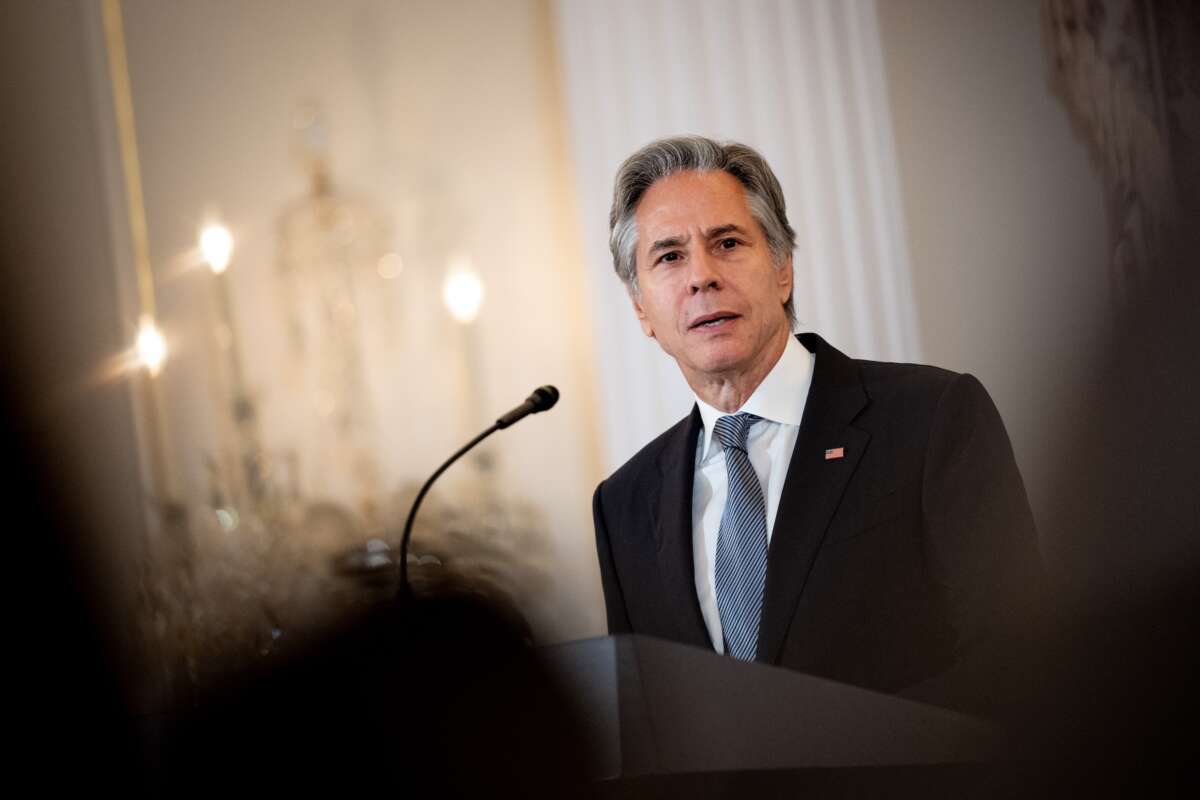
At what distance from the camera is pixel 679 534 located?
5.70 feet

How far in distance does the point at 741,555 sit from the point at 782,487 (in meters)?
0.12

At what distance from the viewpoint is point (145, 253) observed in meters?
3.63

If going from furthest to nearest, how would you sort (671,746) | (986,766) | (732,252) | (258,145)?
(258,145) → (732,252) → (671,746) → (986,766)

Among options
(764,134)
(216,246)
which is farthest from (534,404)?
(216,246)

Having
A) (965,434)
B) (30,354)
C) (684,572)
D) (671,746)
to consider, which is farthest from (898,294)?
(30,354)

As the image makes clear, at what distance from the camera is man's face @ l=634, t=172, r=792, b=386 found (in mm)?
1839

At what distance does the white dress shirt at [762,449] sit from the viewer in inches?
68.3

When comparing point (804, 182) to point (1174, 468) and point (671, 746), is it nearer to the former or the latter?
point (1174, 468)

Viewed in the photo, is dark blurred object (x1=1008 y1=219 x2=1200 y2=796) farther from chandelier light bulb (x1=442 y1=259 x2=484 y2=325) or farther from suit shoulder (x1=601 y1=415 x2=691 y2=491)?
chandelier light bulb (x1=442 y1=259 x2=484 y2=325)

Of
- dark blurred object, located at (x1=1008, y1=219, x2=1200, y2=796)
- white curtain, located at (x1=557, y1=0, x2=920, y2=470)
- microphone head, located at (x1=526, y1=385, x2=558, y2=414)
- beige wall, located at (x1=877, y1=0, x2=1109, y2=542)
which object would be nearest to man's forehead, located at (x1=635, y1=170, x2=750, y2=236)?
microphone head, located at (x1=526, y1=385, x2=558, y2=414)

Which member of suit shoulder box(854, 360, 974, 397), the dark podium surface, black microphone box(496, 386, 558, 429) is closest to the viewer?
the dark podium surface

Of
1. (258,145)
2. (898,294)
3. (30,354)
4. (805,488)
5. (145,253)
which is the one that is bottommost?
(805,488)

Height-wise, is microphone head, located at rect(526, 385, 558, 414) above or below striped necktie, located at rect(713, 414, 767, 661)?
above

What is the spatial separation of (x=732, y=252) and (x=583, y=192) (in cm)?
84
